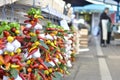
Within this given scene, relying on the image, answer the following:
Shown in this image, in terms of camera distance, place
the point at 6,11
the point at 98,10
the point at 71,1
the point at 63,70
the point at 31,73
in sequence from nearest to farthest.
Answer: the point at 31,73
the point at 6,11
the point at 63,70
the point at 71,1
the point at 98,10

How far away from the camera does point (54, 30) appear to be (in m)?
7.29

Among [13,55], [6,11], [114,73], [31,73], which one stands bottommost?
[114,73]

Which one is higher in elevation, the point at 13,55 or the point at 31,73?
the point at 13,55

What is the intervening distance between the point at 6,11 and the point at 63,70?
1.86m

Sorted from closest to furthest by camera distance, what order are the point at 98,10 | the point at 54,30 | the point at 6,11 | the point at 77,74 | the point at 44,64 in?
1. the point at 44,64
2. the point at 6,11
3. the point at 54,30
4. the point at 77,74
5. the point at 98,10

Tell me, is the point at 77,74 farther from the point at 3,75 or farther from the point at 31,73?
the point at 3,75

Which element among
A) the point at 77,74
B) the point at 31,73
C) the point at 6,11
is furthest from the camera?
the point at 77,74

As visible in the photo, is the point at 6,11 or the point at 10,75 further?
the point at 6,11

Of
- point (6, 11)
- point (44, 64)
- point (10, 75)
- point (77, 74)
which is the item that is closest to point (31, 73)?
point (44, 64)

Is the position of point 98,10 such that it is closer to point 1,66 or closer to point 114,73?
point 114,73

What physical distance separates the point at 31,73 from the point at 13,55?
870mm

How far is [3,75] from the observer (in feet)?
15.6

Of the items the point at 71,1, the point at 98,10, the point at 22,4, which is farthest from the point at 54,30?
the point at 98,10

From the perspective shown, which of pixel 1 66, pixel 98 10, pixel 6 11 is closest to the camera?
pixel 1 66
